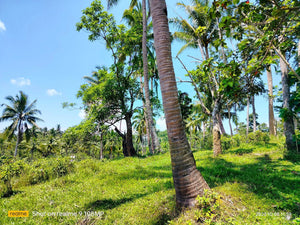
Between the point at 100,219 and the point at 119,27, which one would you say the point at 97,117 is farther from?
the point at 100,219

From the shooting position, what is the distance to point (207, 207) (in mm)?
2633

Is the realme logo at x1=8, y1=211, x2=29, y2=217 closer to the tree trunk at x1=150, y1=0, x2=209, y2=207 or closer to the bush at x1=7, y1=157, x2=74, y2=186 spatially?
the bush at x1=7, y1=157, x2=74, y2=186

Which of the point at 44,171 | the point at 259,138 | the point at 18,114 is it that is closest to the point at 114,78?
the point at 44,171

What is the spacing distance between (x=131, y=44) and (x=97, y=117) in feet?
22.8

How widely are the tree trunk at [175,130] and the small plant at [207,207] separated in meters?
0.16

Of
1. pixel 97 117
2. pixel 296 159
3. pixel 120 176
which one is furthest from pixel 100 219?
pixel 97 117

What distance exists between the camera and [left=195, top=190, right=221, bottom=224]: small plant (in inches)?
97.2

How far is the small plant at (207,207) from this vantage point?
8.10 ft

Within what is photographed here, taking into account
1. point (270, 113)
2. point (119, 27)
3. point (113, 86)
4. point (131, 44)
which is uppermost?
point (119, 27)

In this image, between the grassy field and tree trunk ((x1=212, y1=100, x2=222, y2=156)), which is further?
tree trunk ((x1=212, y1=100, x2=222, y2=156))

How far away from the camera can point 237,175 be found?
4.86 m

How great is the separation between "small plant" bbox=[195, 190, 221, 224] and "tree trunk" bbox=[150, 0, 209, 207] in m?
0.16

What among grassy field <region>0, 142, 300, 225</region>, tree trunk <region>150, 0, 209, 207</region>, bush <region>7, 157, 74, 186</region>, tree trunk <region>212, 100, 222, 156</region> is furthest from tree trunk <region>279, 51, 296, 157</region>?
bush <region>7, 157, 74, 186</region>

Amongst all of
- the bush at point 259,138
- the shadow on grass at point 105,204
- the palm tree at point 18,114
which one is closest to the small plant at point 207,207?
the shadow on grass at point 105,204
